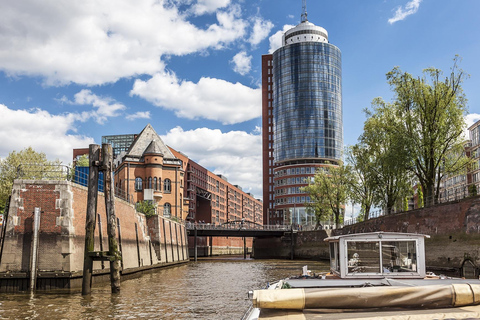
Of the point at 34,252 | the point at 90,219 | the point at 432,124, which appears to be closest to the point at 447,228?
the point at 432,124

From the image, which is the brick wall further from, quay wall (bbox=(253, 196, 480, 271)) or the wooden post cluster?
quay wall (bbox=(253, 196, 480, 271))

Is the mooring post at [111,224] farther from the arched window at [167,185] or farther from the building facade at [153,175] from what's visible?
the arched window at [167,185]

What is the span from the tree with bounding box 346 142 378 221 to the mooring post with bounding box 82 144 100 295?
33.5m

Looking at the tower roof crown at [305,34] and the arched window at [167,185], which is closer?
the arched window at [167,185]

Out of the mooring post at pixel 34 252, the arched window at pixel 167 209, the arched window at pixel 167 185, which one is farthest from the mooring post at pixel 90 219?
the arched window at pixel 167 185

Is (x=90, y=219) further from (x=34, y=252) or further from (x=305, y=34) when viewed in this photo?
(x=305, y=34)

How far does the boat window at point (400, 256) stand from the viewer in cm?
1337

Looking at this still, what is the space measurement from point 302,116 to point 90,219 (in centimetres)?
11681

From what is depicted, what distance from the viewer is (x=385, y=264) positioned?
13.3 metres

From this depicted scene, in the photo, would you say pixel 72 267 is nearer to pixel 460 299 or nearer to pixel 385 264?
pixel 385 264

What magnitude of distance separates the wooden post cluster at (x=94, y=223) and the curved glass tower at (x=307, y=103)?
374ft

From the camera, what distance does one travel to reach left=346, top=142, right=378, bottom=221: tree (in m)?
50.0

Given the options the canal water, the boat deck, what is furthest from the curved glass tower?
the boat deck

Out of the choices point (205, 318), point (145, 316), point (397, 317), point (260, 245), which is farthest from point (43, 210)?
point (260, 245)
